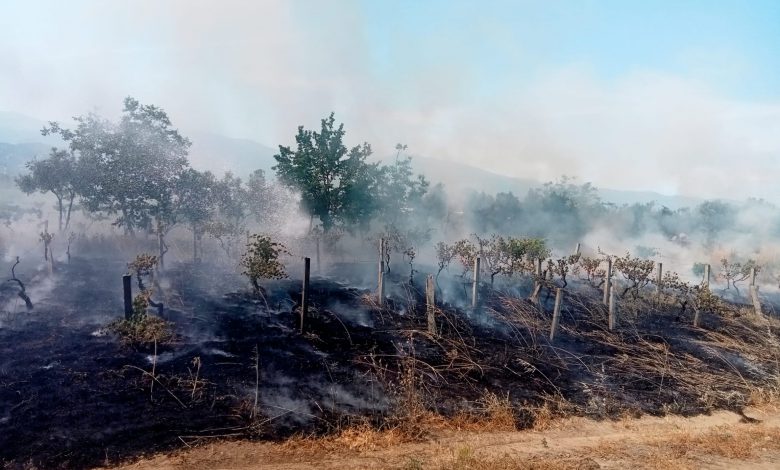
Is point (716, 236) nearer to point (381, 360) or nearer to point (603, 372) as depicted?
point (603, 372)

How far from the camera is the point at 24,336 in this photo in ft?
39.8

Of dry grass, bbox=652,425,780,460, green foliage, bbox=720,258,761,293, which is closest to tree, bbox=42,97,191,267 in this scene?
dry grass, bbox=652,425,780,460

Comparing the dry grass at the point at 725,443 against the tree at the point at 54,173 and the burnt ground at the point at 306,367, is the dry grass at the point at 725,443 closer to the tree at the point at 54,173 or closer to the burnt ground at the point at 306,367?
the burnt ground at the point at 306,367

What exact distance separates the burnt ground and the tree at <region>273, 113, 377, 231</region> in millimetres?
8418

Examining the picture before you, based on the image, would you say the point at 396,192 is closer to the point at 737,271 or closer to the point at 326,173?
the point at 326,173

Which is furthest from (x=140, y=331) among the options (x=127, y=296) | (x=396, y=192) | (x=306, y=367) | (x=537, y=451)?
(x=396, y=192)

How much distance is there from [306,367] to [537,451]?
6.10 metres

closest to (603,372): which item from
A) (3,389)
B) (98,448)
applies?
(98,448)

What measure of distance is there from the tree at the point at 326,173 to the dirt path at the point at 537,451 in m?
18.2

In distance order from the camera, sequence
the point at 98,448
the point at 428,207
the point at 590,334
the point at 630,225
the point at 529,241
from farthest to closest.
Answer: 1. the point at 630,225
2. the point at 428,207
3. the point at 529,241
4. the point at 590,334
5. the point at 98,448

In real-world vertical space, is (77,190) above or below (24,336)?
above

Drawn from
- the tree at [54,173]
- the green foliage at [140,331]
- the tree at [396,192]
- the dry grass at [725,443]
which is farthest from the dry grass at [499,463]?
the tree at [54,173]

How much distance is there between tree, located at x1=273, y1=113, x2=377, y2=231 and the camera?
2466 centimetres

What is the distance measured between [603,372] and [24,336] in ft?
56.1
